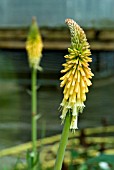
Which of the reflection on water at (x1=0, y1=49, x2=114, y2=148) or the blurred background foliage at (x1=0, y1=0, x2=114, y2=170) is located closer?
the blurred background foliage at (x1=0, y1=0, x2=114, y2=170)

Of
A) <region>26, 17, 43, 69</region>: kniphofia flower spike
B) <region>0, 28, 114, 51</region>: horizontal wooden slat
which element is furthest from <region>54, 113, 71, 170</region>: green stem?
<region>0, 28, 114, 51</region>: horizontal wooden slat

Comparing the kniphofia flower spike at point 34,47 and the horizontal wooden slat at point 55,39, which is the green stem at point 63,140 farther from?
the horizontal wooden slat at point 55,39

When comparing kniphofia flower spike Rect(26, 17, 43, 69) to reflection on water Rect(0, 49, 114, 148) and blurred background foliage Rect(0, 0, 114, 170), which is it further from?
reflection on water Rect(0, 49, 114, 148)

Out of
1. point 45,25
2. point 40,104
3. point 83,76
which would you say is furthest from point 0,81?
point 83,76

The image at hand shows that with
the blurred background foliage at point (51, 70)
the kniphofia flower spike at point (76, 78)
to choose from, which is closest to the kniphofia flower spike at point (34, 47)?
the blurred background foliage at point (51, 70)

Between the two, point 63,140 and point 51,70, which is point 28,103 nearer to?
point 51,70
